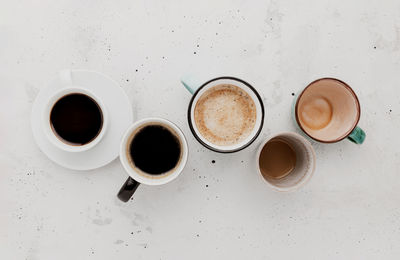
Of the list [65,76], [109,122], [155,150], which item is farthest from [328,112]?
Result: [65,76]

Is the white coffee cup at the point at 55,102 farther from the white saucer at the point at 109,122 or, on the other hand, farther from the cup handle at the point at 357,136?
the cup handle at the point at 357,136

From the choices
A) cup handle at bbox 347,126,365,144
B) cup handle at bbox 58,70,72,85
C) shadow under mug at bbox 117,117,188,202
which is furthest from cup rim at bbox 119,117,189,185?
cup handle at bbox 347,126,365,144

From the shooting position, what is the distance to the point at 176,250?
1.15 m

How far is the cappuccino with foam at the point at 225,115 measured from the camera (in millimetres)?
1055

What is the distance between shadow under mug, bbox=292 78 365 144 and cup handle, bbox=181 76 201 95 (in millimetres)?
288

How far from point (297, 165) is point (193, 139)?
31 centimetres

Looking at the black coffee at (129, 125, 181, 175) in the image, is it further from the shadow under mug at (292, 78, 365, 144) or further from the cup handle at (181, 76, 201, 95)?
the shadow under mug at (292, 78, 365, 144)

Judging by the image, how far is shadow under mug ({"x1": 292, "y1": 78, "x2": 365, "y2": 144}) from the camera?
3.49 feet

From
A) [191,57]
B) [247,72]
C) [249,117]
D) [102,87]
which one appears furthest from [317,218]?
[102,87]

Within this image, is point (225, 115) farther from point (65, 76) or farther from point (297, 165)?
point (65, 76)

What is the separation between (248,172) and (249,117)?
184 millimetres

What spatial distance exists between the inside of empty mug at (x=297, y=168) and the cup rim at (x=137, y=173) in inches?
9.7

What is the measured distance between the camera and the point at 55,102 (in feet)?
3.36

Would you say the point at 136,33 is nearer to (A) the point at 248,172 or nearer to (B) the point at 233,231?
(A) the point at 248,172
